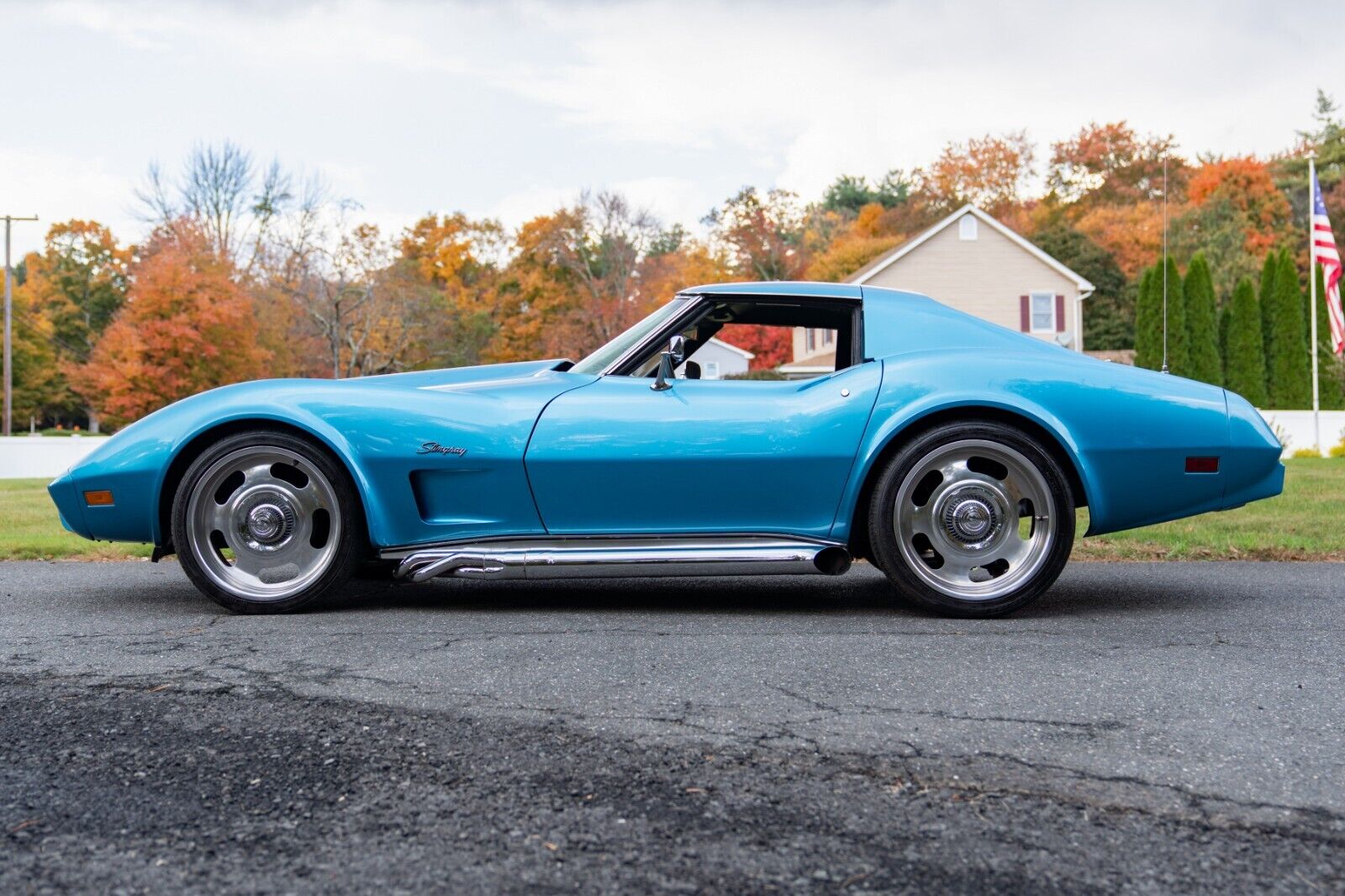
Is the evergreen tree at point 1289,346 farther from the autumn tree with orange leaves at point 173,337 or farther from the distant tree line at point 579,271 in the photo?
the autumn tree with orange leaves at point 173,337

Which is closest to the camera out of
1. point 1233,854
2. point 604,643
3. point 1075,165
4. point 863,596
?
point 1233,854

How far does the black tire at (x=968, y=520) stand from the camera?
450cm

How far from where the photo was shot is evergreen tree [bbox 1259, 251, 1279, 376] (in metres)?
33.6

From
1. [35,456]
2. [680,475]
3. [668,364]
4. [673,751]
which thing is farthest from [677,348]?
[35,456]

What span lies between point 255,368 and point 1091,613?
122 ft

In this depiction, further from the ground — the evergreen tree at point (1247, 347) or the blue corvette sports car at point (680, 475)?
the evergreen tree at point (1247, 347)

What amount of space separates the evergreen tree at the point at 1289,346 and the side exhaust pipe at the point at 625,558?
32.3 metres

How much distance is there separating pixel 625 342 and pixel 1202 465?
2.31m

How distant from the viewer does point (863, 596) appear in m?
5.08

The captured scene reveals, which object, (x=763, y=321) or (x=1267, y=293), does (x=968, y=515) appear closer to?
(x=763, y=321)

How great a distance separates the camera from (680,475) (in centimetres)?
448

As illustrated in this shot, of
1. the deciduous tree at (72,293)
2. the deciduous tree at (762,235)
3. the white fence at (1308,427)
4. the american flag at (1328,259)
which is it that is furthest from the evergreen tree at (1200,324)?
the deciduous tree at (72,293)

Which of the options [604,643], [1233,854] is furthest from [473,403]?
[1233,854]

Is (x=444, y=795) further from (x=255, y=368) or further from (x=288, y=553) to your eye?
(x=255, y=368)
